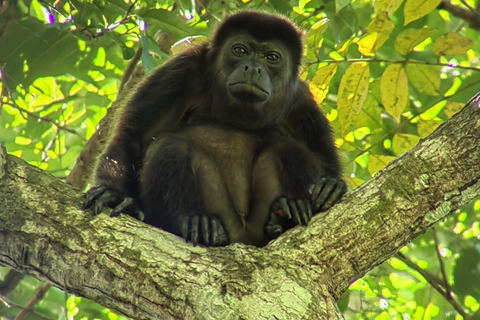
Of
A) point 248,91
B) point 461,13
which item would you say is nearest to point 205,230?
point 248,91

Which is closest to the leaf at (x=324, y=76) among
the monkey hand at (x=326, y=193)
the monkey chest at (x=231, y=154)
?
the monkey chest at (x=231, y=154)

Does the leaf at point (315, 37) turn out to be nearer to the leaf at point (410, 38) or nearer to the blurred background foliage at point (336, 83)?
the blurred background foliage at point (336, 83)

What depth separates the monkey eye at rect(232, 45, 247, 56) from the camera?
12.9 feet

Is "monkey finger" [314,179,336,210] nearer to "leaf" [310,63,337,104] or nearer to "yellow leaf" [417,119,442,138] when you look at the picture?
"leaf" [310,63,337,104]

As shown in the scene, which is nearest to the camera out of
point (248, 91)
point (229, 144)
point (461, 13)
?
point (248, 91)

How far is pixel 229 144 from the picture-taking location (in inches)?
150

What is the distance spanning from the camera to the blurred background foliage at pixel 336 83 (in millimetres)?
3748

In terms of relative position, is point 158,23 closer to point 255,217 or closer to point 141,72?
point 141,72

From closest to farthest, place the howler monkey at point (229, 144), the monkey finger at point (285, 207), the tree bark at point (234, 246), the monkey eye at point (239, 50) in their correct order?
the tree bark at point (234, 246), the monkey finger at point (285, 207), the howler monkey at point (229, 144), the monkey eye at point (239, 50)

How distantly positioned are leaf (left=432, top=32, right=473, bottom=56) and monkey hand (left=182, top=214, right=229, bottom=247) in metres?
1.68

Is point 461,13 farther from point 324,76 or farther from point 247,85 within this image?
point 247,85

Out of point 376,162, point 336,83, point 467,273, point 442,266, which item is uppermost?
point 336,83

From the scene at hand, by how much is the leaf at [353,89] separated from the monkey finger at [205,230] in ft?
3.66

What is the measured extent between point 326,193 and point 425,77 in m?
1.27
